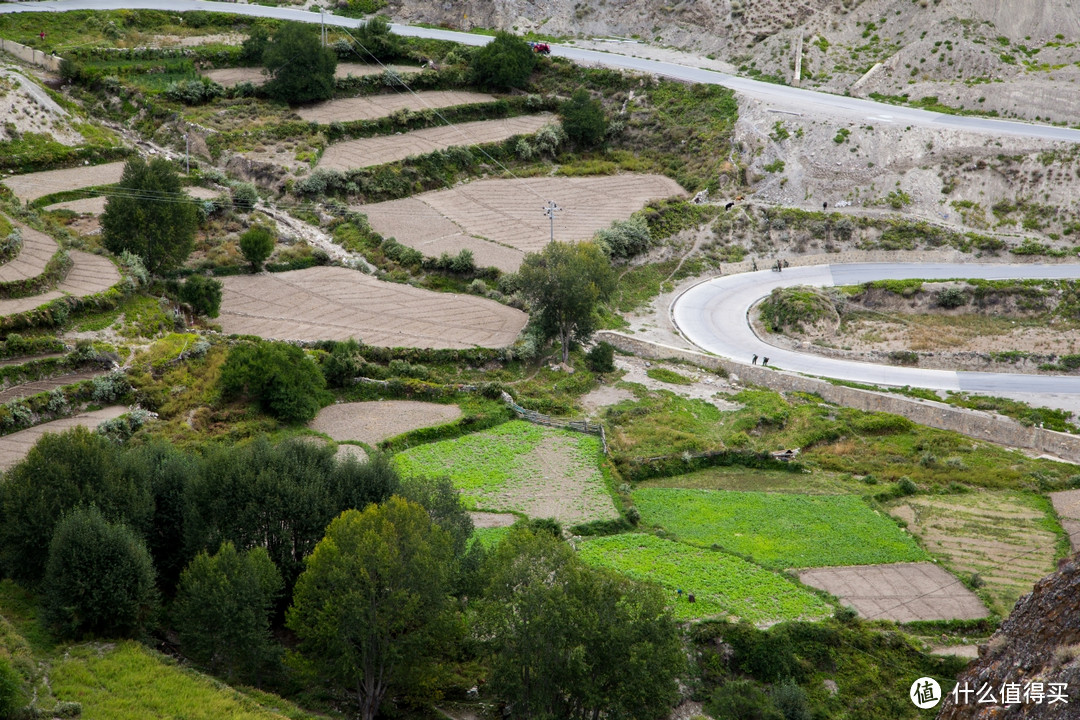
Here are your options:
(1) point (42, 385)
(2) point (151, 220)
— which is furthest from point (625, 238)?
(1) point (42, 385)

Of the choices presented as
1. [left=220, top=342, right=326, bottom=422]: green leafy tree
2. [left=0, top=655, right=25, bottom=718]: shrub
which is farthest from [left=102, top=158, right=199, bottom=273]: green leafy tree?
[left=0, top=655, right=25, bottom=718]: shrub

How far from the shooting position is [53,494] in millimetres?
42531

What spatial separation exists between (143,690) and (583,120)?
225 feet

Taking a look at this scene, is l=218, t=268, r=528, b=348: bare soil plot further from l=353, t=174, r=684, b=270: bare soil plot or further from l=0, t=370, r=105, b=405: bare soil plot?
l=0, t=370, r=105, b=405: bare soil plot

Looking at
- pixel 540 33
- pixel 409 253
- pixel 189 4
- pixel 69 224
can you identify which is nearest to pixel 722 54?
pixel 540 33

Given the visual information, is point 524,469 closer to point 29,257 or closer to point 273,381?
point 273,381

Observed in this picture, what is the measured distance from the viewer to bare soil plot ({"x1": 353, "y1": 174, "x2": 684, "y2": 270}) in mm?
83125

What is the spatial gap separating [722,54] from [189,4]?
48192 mm

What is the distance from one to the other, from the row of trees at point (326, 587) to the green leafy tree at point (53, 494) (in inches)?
1.9

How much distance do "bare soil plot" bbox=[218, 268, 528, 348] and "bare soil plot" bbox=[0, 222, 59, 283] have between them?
9.95 m

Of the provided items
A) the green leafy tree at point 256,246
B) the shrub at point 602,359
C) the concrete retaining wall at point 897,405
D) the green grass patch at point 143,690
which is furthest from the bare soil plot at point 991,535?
the green leafy tree at point 256,246

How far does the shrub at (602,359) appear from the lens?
6706cm

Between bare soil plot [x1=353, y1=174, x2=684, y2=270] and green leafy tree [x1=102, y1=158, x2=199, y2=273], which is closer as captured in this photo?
green leafy tree [x1=102, y1=158, x2=199, y2=273]

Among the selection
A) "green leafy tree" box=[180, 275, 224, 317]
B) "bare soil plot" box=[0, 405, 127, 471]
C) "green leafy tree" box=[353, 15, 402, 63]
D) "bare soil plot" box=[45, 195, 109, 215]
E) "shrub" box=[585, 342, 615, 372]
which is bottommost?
"bare soil plot" box=[0, 405, 127, 471]
